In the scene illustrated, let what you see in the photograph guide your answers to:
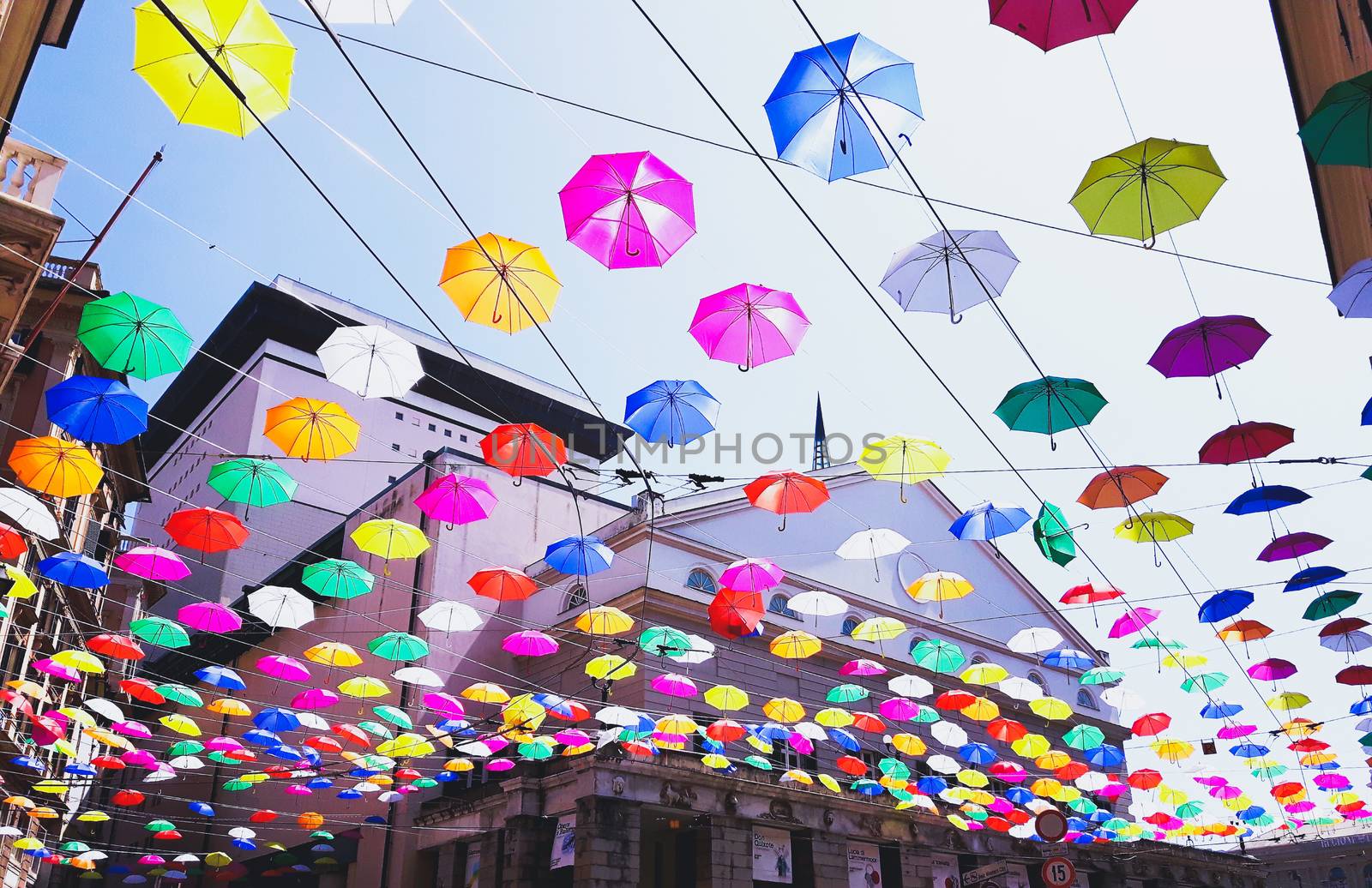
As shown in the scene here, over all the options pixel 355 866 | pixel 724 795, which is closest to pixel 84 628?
pixel 355 866

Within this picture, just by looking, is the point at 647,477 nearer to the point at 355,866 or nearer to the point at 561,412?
the point at 355,866

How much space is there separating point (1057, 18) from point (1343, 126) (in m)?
2.63

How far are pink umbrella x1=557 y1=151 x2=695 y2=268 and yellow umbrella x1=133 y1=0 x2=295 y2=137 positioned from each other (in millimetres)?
2937

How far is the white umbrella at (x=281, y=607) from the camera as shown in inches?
677

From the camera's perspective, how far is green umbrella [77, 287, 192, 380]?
1107 centimetres

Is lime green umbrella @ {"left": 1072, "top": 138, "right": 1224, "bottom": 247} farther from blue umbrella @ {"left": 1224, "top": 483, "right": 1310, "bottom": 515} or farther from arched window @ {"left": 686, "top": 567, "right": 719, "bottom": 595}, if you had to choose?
arched window @ {"left": 686, "top": 567, "right": 719, "bottom": 595}

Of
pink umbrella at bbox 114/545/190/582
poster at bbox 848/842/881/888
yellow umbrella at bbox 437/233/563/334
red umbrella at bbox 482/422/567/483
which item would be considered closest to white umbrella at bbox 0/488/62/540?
pink umbrella at bbox 114/545/190/582

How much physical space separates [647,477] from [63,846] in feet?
81.8

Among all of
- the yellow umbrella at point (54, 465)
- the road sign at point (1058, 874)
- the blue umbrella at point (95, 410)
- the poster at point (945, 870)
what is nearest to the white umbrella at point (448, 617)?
the yellow umbrella at point (54, 465)

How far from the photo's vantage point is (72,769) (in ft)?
67.2

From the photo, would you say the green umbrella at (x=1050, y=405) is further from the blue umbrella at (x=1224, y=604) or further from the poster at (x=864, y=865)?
the poster at (x=864, y=865)

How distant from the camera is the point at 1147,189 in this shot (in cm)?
917

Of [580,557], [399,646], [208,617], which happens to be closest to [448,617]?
[399,646]

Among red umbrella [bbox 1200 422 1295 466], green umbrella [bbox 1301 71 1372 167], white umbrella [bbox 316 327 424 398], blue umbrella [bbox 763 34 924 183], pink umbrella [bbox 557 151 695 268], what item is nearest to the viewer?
green umbrella [bbox 1301 71 1372 167]
